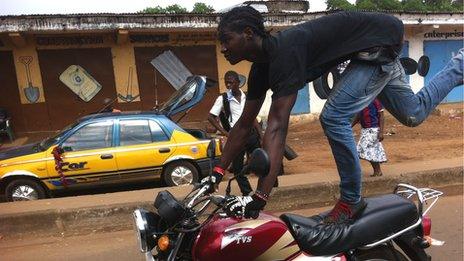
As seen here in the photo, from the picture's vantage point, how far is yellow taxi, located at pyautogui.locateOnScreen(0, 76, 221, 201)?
23.1ft

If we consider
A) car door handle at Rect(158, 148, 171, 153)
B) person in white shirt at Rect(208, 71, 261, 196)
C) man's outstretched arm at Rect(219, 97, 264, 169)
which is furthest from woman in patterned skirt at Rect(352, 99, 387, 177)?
man's outstretched arm at Rect(219, 97, 264, 169)

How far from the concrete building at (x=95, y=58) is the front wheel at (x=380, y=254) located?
1106 centimetres

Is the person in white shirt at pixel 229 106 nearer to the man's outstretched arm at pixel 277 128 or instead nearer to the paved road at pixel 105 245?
the paved road at pixel 105 245

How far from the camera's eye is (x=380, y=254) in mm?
2697

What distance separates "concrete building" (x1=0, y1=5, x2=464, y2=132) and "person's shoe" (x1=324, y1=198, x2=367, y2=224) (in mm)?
10886

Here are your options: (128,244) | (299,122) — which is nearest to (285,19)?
(299,122)

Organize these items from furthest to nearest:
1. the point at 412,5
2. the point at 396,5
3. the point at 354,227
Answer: the point at 396,5, the point at 412,5, the point at 354,227

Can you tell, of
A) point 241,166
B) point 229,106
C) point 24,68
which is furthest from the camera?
point 24,68

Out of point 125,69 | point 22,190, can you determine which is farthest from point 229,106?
point 125,69

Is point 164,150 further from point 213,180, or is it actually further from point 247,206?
point 247,206

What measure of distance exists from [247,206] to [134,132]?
5.77 metres

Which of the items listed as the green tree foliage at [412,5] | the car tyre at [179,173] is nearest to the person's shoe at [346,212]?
the car tyre at [179,173]

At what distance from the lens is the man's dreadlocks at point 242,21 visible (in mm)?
2326

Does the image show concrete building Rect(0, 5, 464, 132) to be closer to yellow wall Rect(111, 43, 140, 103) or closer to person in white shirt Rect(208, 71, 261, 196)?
yellow wall Rect(111, 43, 140, 103)
